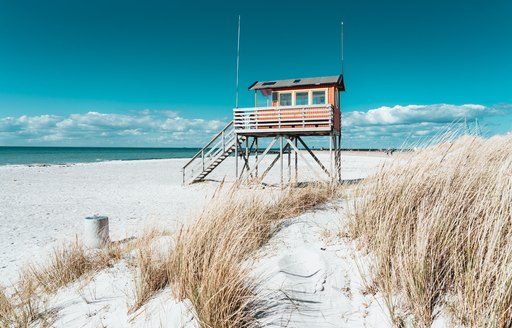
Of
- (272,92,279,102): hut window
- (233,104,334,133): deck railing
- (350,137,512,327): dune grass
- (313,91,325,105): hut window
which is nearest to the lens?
(350,137,512,327): dune grass

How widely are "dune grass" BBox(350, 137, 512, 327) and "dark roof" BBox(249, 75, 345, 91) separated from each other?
37.2 ft

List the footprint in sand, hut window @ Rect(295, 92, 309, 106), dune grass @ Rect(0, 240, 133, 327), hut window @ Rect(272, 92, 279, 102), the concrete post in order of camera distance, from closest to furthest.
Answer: the footprint in sand
dune grass @ Rect(0, 240, 133, 327)
the concrete post
hut window @ Rect(295, 92, 309, 106)
hut window @ Rect(272, 92, 279, 102)

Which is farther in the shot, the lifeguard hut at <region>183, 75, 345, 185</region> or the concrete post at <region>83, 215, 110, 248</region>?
the lifeguard hut at <region>183, 75, 345, 185</region>

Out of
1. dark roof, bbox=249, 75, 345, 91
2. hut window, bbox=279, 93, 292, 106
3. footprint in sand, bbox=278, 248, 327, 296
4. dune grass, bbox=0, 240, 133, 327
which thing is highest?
dark roof, bbox=249, 75, 345, 91

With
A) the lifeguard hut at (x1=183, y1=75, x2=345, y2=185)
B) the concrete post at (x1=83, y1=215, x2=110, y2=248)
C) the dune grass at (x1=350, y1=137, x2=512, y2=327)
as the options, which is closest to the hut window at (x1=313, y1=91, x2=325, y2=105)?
the lifeguard hut at (x1=183, y1=75, x2=345, y2=185)

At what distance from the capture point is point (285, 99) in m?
15.5

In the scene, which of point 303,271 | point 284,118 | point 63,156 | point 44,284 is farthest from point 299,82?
point 63,156

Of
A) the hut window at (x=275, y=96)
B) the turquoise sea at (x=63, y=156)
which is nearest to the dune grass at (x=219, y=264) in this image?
the hut window at (x=275, y=96)

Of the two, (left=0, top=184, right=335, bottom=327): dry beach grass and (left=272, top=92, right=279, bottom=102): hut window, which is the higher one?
(left=272, top=92, right=279, bottom=102): hut window

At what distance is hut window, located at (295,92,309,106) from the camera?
1518 centimetres

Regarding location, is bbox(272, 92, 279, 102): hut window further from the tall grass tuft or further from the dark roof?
the tall grass tuft

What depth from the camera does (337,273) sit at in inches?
126

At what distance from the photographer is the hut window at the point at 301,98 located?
49.8 feet

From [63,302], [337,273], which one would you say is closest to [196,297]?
[337,273]
